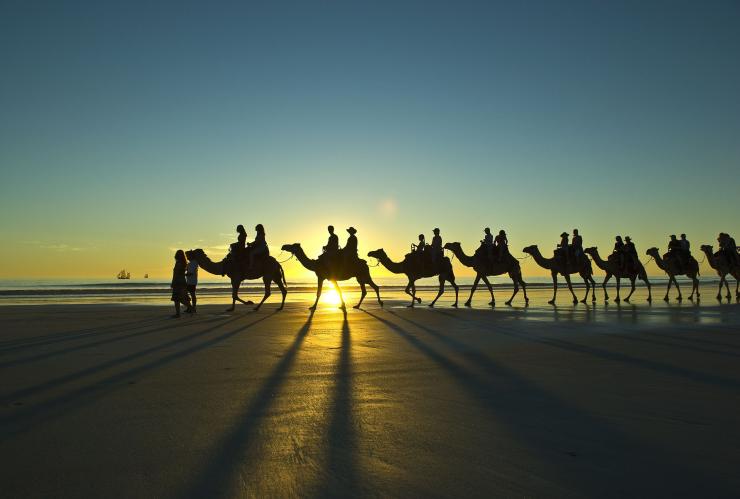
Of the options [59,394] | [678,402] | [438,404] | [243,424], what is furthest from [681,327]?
[59,394]

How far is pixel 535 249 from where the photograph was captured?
26.2 m

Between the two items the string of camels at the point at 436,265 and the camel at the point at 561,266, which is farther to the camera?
the camel at the point at 561,266

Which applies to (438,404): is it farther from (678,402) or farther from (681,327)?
(681,327)

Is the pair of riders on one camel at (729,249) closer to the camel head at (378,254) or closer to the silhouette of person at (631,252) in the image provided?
the silhouette of person at (631,252)

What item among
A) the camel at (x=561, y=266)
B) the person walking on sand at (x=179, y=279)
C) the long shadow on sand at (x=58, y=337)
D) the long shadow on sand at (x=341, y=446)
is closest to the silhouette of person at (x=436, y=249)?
the camel at (x=561, y=266)

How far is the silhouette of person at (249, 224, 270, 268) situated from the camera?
19125 mm

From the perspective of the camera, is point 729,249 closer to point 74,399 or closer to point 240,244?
point 240,244

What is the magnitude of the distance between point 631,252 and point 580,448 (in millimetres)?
24756

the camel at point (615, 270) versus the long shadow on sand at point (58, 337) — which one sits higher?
the camel at point (615, 270)

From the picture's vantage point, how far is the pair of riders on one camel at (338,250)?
1952 centimetres

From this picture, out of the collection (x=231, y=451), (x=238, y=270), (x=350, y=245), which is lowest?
(x=231, y=451)

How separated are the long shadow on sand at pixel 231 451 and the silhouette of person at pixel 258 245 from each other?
1309 cm

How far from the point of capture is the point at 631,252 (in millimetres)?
26188

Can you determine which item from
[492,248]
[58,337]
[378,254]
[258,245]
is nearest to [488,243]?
[492,248]
